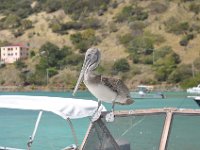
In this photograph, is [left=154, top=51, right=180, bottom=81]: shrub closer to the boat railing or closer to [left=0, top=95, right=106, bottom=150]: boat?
[left=0, top=95, right=106, bottom=150]: boat

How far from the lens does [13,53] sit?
116 metres

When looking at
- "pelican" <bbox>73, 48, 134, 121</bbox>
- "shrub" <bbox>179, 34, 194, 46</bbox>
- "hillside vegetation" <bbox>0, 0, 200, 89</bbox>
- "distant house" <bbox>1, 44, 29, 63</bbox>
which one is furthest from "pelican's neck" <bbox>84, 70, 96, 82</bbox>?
"distant house" <bbox>1, 44, 29, 63</bbox>

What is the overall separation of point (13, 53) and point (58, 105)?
110137mm

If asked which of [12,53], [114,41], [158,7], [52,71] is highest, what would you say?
[158,7]

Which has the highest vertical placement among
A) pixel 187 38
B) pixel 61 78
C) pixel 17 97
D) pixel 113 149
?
pixel 113 149

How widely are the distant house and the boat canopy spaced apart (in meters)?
103

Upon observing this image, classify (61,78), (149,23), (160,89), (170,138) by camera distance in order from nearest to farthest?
1. (170,138)
2. (160,89)
3. (61,78)
4. (149,23)

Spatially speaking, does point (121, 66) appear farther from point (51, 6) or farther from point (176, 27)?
point (51, 6)

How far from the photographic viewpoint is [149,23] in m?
117

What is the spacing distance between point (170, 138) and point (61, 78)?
4055 inches

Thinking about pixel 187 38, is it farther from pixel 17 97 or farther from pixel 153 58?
pixel 17 97

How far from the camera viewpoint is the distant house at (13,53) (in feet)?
367

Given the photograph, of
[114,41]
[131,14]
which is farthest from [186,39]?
[131,14]

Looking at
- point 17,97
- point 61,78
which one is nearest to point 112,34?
point 61,78
